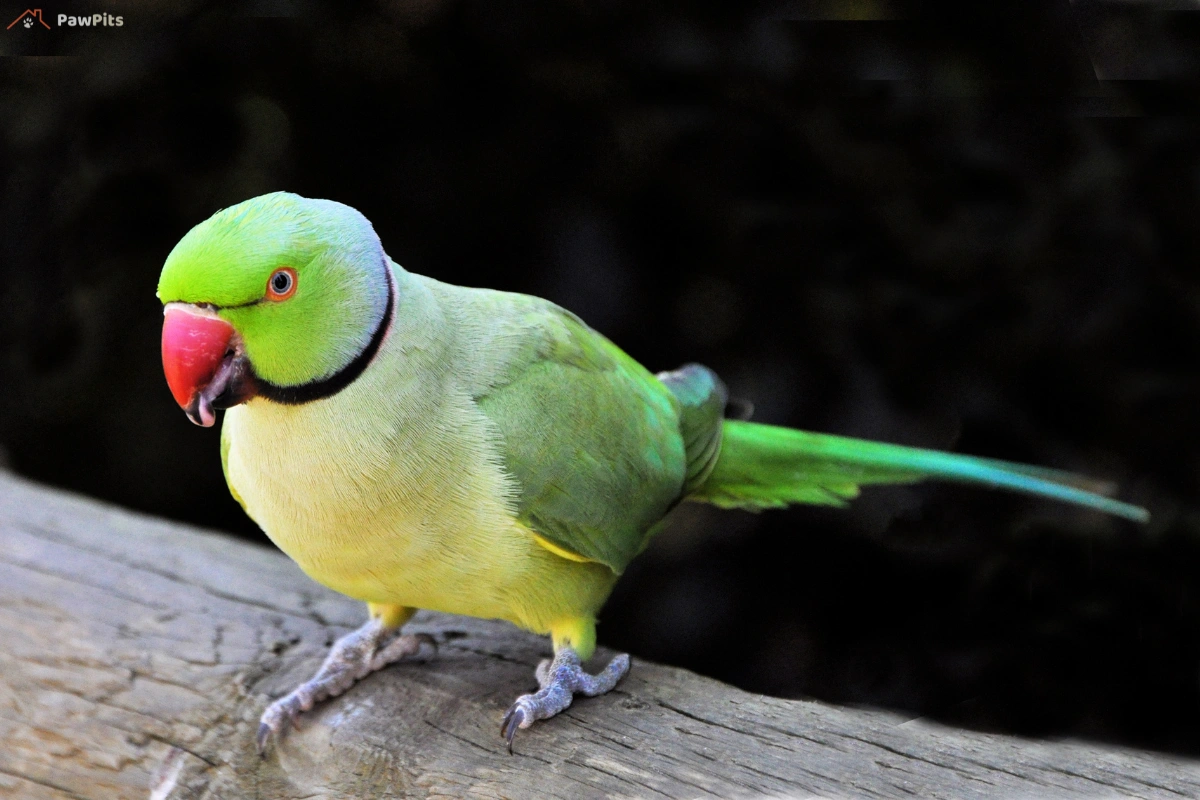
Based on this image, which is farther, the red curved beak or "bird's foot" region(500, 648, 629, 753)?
"bird's foot" region(500, 648, 629, 753)

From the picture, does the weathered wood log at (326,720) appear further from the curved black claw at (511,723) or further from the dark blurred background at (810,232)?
the dark blurred background at (810,232)

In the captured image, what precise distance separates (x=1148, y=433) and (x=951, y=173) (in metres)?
0.90

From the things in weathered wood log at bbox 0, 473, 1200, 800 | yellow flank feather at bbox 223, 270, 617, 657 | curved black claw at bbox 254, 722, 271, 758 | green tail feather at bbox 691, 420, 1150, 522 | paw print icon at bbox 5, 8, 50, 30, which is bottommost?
curved black claw at bbox 254, 722, 271, 758

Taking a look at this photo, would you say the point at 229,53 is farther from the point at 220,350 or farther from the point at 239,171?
the point at 220,350

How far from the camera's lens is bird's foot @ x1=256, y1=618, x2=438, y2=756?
7.03 feet

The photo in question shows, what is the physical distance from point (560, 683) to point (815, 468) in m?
0.77

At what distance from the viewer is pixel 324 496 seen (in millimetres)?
1771

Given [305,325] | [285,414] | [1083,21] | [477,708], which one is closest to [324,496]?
[285,414]

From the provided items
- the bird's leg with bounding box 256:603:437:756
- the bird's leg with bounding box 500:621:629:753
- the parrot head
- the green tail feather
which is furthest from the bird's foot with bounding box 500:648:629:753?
the parrot head

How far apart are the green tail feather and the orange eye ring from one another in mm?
1107

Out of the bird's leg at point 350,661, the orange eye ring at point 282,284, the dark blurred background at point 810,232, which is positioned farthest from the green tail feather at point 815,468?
the orange eye ring at point 282,284

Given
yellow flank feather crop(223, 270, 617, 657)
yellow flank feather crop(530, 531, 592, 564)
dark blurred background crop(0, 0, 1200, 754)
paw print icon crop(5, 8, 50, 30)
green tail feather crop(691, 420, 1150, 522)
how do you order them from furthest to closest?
paw print icon crop(5, 8, 50, 30) → dark blurred background crop(0, 0, 1200, 754) → green tail feather crop(691, 420, 1150, 522) → yellow flank feather crop(530, 531, 592, 564) → yellow flank feather crop(223, 270, 617, 657)

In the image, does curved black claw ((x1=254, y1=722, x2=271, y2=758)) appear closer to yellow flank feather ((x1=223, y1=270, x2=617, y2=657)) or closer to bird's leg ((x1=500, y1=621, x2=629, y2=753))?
yellow flank feather ((x1=223, y1=270, x2=617, y2=657))

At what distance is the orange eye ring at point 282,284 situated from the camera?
1599mm
